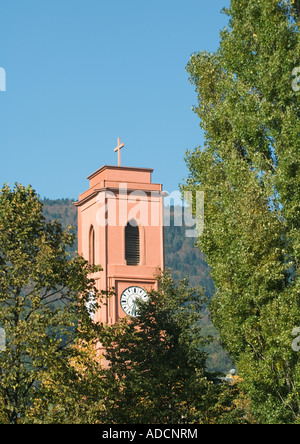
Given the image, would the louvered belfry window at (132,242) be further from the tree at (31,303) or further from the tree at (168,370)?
the tree at (31,303)

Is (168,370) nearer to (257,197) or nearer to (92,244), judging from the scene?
(257,197)

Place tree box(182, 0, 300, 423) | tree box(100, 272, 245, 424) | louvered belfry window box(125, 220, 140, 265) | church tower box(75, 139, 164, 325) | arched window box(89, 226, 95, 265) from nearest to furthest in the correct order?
1. tree box(182, 0, 300, 423)
2. tree box(100, 272, 245, 424)
3. church tower box(75, 139, 164, 325)
4. louvered belfry window box(125, 220, 140, 265)
5. arched window box(89, 226, 95, 265)

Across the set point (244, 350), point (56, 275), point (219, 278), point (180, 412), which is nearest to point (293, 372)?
point (244, 350)

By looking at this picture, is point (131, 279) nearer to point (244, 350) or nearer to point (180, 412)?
point (180, 412)

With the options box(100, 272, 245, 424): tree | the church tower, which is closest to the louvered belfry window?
the church tower

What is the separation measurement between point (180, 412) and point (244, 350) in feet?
23.2

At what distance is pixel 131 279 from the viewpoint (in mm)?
44312

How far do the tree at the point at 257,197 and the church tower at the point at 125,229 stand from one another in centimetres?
1959

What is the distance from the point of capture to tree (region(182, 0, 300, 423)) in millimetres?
21281

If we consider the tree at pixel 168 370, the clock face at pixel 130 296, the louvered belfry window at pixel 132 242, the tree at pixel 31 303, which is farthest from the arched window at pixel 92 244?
the tree at pixel 31 303

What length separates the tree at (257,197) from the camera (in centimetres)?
2128

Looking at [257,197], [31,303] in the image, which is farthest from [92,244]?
[31,303]

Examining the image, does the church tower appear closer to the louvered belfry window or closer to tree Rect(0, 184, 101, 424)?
the louvered belfry window

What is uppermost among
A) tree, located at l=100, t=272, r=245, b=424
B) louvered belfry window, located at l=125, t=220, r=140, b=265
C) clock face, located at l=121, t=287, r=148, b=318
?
louvered belfry window, located at l=125, t=220, r=140, b=265
